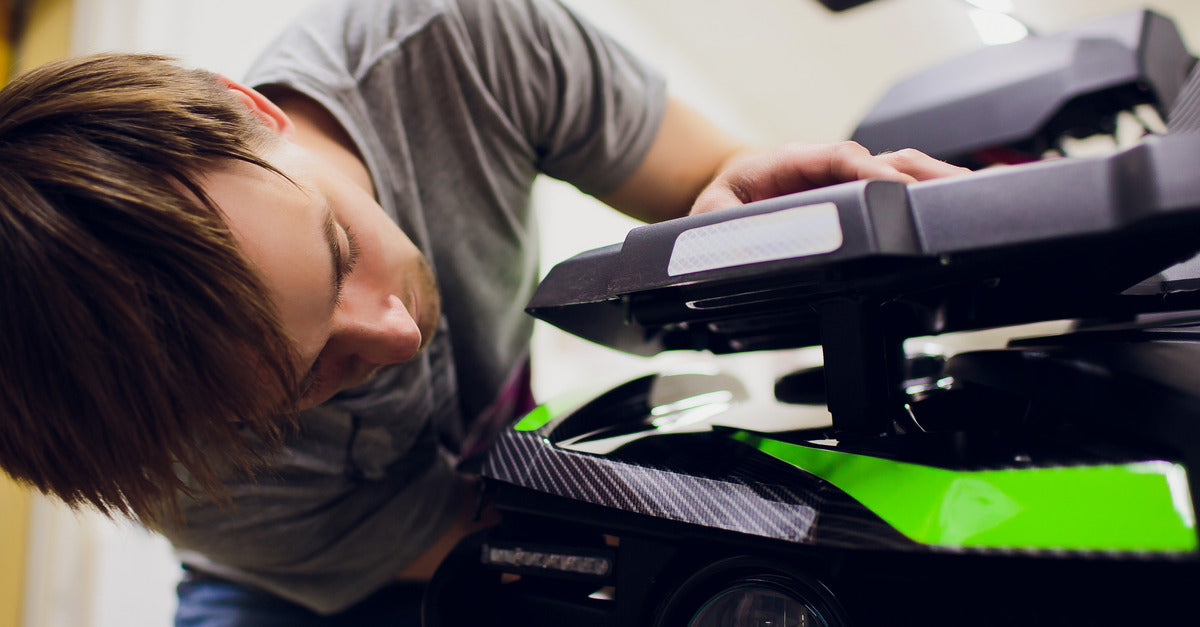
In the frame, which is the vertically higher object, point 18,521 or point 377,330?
point 377,330

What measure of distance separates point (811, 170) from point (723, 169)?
20 centimetres

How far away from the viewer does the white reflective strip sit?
27 cm

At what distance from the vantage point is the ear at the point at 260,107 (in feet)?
1.59

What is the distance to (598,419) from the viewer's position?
18.1 inches

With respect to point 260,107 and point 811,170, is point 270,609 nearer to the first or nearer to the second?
point 260,107

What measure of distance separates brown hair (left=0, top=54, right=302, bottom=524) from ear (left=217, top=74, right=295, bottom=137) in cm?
9

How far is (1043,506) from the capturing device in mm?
244

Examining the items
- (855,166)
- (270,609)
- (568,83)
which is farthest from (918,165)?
(270,609)

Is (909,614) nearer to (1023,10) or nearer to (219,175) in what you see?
(219,175)

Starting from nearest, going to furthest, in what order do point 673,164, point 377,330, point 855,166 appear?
point 855,166, point 377,330, point 673,164

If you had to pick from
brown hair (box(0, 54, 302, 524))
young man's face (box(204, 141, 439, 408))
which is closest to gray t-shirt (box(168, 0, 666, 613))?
young man's face (box(204, 141, 439, 408))

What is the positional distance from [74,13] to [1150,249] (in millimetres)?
1444

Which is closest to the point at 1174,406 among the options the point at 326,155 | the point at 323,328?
the point at 323,328

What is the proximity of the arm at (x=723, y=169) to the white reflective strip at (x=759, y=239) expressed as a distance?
2.9 inches
